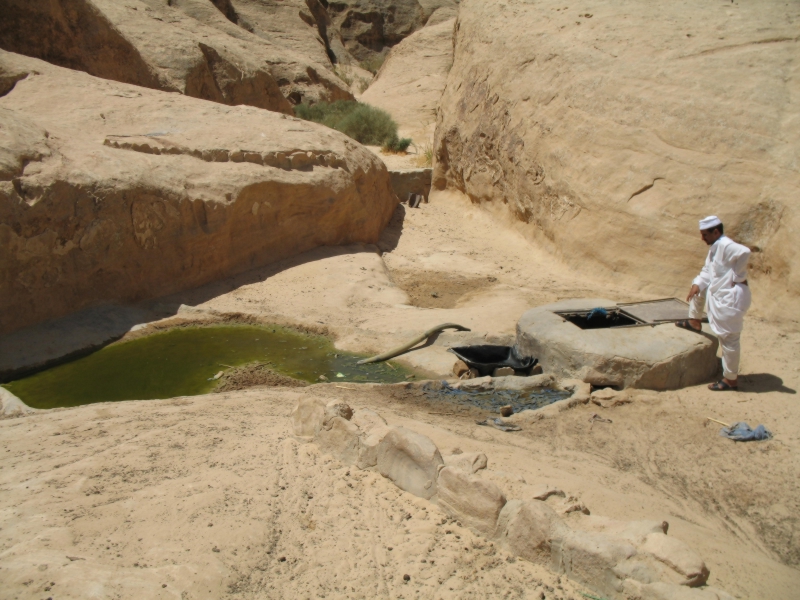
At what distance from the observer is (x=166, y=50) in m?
12.4

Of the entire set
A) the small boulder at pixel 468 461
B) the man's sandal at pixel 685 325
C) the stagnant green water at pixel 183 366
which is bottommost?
the stagnant green water at pixel 183 366

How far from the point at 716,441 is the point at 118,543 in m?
3.77

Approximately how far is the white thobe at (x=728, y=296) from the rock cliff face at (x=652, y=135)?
73.2 inches

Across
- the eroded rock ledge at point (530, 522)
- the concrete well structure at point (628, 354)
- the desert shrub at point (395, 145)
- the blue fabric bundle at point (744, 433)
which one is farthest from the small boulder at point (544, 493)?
the desert shrub at point (395, 145)

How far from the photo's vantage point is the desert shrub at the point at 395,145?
45.6ft

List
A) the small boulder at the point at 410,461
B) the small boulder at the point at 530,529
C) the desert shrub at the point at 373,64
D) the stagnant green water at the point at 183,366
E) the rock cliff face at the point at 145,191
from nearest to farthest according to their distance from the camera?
1. the small boulder at the point at 530,529
2. the small boulder at the point at 410,461
3. the stagnant green water at the point at 183,366
4. the rock cliff face at the point at 145,191
5. the desert shrub at the point at 373,64

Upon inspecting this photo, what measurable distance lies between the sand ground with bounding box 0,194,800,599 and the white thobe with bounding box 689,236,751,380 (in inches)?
15.0

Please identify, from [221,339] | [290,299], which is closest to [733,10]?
[290,299]

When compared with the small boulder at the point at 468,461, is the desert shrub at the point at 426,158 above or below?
below

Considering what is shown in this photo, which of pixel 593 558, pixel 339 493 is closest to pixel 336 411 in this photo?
pixel 339 493

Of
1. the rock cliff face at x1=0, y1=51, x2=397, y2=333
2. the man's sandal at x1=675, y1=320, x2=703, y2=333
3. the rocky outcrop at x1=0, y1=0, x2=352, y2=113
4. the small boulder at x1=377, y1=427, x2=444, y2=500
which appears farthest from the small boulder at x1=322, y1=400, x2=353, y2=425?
the rocky outcrop at x1=0, y1=0, x2=352, y2=113

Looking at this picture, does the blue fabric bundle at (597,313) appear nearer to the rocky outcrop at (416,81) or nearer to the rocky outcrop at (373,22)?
the rocky outcrop at (416,81)

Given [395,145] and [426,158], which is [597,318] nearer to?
[426,158]

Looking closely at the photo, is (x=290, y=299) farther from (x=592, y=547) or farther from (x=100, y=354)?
(x=592, y=547)
